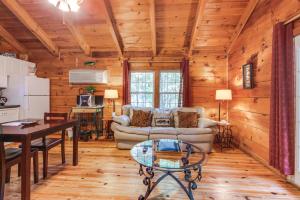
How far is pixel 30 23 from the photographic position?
4191mm

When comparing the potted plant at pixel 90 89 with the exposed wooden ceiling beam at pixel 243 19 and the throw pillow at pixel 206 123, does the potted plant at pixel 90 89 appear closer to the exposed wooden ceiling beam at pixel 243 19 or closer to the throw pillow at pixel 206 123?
the throw pillow at pixel 206 123

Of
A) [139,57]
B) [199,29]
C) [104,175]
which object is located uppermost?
[199,29]

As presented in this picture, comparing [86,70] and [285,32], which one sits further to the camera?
[86,70]

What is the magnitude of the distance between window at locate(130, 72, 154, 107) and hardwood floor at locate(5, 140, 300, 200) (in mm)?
2238

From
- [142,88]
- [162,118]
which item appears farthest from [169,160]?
[142,88]

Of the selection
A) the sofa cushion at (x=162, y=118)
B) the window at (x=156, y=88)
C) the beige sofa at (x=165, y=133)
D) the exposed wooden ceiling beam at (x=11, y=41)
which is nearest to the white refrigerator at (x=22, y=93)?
the exposed wooden ceiling beam at (x=11, y=41)

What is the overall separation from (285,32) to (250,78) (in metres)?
1.17

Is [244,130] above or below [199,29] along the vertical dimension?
below

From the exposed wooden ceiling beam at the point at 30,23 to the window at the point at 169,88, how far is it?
300 centimetres

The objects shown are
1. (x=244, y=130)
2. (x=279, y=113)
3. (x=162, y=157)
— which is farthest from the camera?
(x=244, y=130)

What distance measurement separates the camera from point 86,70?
5.24 meters

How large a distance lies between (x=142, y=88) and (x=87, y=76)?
153 centimetres

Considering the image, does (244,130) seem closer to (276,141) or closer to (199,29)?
(276,141)

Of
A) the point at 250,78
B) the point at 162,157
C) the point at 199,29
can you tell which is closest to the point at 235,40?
the point at 199,29
